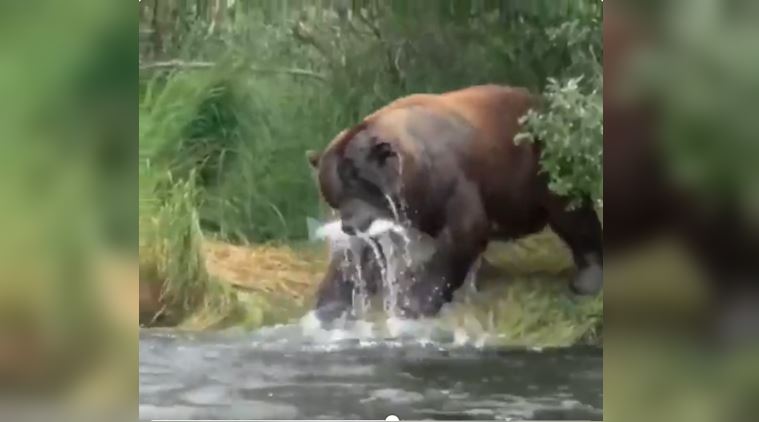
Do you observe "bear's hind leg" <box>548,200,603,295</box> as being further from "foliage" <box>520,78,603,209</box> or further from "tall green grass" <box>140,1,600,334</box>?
"tall green grass" <box>140,1,600,334</box>

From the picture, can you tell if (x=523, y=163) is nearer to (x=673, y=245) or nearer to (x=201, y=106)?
(x=673, y=245)

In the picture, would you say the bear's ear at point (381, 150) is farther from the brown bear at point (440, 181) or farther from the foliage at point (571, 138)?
the foliage at point (571, 138)

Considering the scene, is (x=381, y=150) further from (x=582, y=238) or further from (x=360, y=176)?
(x=582, y=238)

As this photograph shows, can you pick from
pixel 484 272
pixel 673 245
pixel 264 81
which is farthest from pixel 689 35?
pixel 264 81

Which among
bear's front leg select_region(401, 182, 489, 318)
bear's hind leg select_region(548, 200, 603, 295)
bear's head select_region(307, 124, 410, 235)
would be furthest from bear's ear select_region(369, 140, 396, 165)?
bear's hind leg select_region(548, 200, 603, 295)

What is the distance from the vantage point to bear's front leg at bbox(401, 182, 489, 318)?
111 cm

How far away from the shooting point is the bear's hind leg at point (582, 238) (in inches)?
42.6

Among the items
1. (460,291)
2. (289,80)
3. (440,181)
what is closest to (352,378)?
(460,291)

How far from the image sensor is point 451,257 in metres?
1.11

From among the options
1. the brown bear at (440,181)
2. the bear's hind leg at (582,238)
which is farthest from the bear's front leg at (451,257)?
the bear's hind leg at (582,238)

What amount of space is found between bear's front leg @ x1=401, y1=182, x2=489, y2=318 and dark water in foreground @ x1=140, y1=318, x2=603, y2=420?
57mm

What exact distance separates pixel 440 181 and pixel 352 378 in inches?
12.2

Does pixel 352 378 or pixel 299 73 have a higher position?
pixel 299 73

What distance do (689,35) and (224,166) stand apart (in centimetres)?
63
